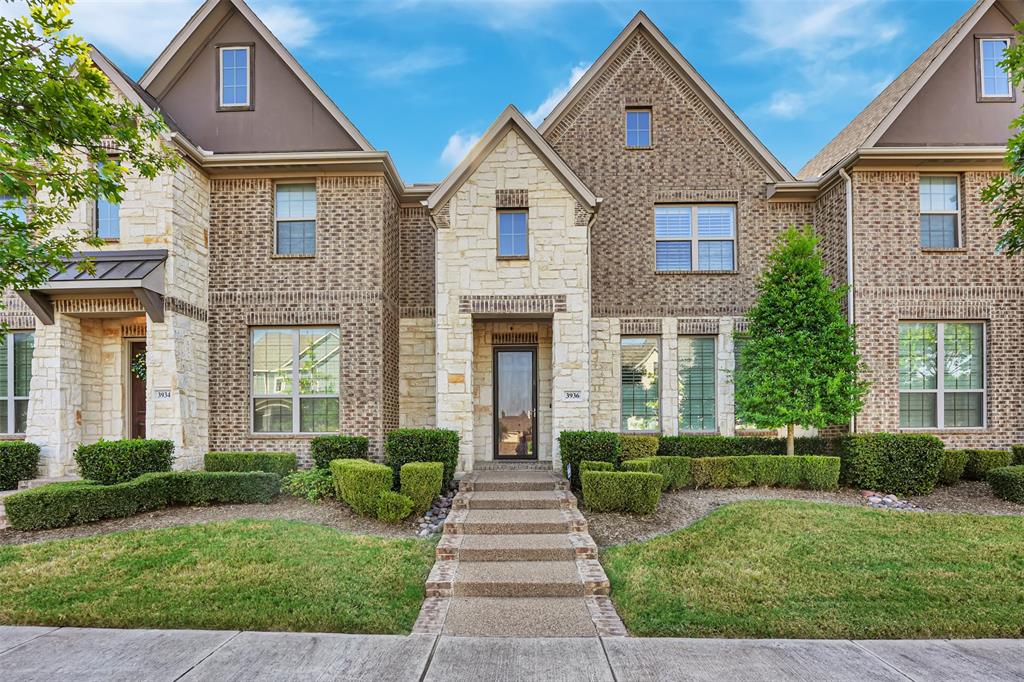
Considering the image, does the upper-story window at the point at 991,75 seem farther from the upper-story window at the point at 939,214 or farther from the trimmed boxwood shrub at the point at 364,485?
the trimmed boxwood shrub at the point at 364,485

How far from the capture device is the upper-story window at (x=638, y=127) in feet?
44.0

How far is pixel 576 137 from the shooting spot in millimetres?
13320

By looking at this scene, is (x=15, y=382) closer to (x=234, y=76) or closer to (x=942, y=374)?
(x=234, y=76)

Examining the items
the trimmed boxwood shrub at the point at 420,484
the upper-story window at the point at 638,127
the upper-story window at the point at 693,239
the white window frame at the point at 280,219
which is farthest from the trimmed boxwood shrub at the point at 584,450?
the upper-story window at the point at 638,127

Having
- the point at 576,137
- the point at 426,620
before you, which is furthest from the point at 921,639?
the point at 576,137

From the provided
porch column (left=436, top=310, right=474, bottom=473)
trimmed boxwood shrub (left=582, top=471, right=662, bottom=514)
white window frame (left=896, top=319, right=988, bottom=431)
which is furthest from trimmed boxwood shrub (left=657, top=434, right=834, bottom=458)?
porch column (left=436, top=310, right=474, bottom=473)

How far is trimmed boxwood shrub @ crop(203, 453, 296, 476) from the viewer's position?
11.2 m

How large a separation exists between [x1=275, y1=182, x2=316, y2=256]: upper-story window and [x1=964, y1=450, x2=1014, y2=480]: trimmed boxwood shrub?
1405cm

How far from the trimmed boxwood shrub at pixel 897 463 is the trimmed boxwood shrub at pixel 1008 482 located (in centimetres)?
80

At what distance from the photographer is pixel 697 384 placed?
1314cm

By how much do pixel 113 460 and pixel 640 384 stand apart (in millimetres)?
10180

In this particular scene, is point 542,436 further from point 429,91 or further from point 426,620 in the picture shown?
point 429,91

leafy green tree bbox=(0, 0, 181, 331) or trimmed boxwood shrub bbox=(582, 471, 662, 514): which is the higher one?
leafy green tree bbox=(0, 0, 181, 331)

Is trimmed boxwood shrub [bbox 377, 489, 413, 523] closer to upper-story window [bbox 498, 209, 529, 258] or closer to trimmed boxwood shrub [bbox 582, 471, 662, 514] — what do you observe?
trimmed boxwood shrub [bbox 582, 471, 662, 514]
